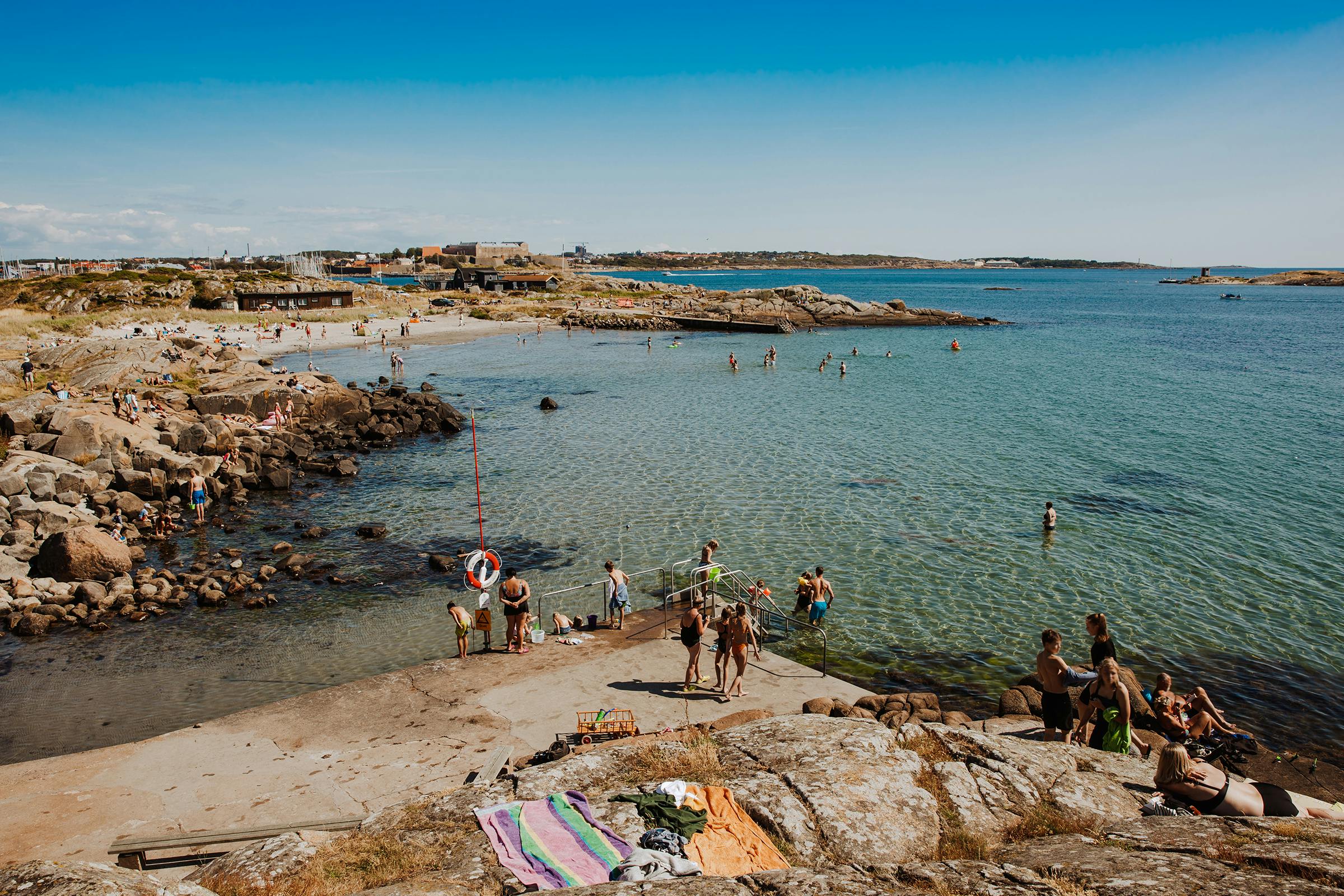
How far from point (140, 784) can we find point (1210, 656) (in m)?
19.5

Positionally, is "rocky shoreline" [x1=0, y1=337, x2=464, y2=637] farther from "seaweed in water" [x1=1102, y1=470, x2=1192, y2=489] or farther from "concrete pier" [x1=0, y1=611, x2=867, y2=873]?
"seaweed in water" [x1=1102, y1=470, x2=1192, y2=489]

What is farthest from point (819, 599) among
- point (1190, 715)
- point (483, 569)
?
point (483, 569)

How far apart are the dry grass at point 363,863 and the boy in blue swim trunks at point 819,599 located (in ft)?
35.3

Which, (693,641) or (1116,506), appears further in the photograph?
(1116,506)

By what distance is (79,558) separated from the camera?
Result: 61.9ft

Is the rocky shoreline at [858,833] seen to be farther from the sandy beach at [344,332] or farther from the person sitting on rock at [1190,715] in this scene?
the sandy beach at [344,332]

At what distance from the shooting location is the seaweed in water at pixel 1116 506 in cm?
2494

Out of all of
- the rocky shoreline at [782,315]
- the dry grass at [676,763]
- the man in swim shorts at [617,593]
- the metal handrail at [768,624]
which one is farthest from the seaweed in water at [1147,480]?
the rocky shoreline at [782,315]

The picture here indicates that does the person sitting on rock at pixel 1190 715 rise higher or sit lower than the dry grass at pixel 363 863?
lower

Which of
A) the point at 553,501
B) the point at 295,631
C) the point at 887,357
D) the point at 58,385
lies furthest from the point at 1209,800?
the point at 887,357

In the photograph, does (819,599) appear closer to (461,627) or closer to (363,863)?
(461,627)

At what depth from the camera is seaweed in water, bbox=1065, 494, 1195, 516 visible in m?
24.9

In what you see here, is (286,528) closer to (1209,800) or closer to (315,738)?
(315,738)

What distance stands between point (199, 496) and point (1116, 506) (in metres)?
30.1
